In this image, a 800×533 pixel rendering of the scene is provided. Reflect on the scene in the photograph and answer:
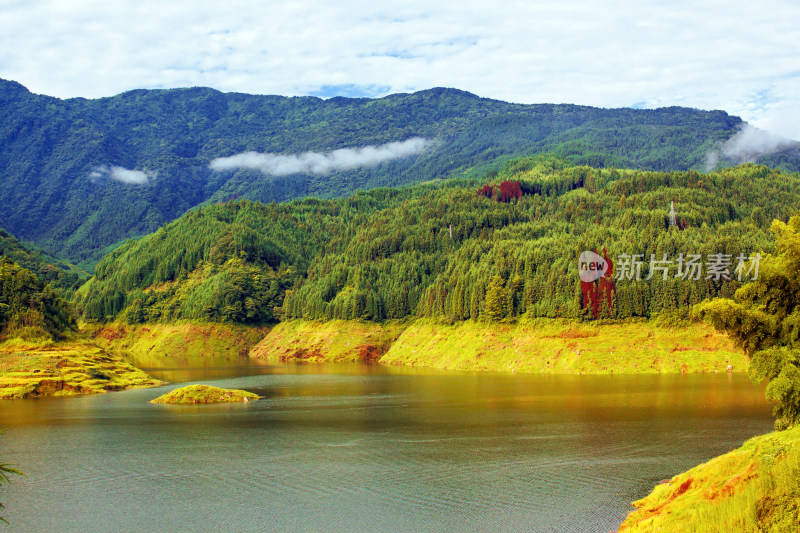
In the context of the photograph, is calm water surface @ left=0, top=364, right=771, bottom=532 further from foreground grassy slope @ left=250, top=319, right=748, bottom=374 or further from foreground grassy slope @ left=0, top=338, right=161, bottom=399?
foreground grassy slope @ left=250, top=319, right=748, bottom=374

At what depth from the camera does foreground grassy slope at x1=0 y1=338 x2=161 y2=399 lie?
108 metres

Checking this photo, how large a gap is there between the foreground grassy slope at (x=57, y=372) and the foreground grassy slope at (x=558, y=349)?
62.5 metres

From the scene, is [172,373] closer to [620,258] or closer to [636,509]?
[620,258]

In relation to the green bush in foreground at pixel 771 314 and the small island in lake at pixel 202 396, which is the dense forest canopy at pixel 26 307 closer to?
the small island in lake at pixel 202 396

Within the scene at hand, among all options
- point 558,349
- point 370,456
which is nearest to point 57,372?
point 370,456

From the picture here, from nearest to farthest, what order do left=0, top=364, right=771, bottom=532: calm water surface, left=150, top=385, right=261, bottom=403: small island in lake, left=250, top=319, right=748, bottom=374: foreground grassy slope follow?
left=0, top=364, right=771, bottom=532: calm water surface, left=150, top=385, right=261, bottom=403: small island in lake, left=250, top=319, right=748, bottom=374: foreground grassy slope

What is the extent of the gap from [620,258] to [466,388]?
196 ft

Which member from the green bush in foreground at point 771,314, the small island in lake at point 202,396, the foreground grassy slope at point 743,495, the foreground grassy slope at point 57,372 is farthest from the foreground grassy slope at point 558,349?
the foreground grassy slope at point 743,495

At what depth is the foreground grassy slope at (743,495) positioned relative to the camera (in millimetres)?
32375

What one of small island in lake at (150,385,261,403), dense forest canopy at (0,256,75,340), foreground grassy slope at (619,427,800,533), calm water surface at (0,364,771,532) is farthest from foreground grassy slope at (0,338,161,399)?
foreground grassy slope at (619,427,800,533)

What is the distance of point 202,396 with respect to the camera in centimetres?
10519

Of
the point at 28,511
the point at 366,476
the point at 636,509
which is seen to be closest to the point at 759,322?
the point at 636,509

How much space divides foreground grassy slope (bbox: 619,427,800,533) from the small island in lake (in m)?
74.3

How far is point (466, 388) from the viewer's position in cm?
11394
